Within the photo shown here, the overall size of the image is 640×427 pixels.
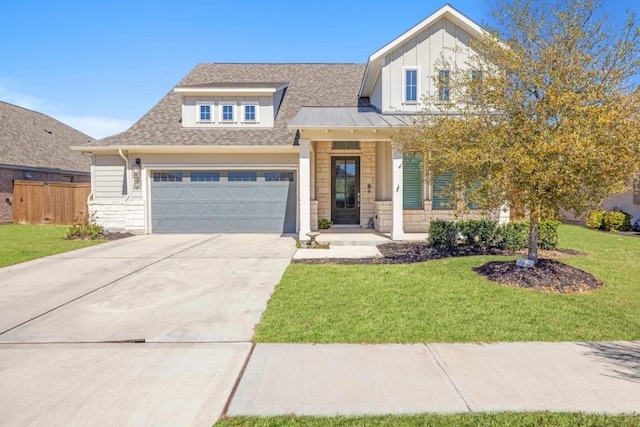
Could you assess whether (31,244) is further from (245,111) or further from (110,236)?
(245,111)

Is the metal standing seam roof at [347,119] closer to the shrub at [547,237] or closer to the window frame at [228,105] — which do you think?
the window frame at [228,105]

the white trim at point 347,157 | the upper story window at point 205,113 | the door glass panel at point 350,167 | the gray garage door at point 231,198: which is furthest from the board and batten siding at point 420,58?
the upper story window at point 205,113

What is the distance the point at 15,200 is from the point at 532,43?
2219 cm

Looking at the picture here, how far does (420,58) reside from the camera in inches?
457

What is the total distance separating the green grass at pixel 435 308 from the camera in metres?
4.07

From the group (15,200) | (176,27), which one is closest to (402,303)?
(176,27)

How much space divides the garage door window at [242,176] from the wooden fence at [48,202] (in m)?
9.41

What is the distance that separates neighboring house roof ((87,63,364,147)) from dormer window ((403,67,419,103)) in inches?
125

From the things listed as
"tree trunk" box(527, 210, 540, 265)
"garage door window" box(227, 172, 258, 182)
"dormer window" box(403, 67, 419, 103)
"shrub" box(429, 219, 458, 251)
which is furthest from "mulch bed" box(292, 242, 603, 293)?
"garage door window" box(227, 172, 258, 182)

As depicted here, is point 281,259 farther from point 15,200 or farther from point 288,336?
point 15,200

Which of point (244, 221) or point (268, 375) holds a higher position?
point (244, 221)

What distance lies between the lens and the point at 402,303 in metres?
5.18

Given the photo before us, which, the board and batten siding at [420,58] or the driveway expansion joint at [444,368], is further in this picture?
the board and batten siding at [420,58]

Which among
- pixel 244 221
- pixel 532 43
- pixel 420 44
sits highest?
pixel 420 44
